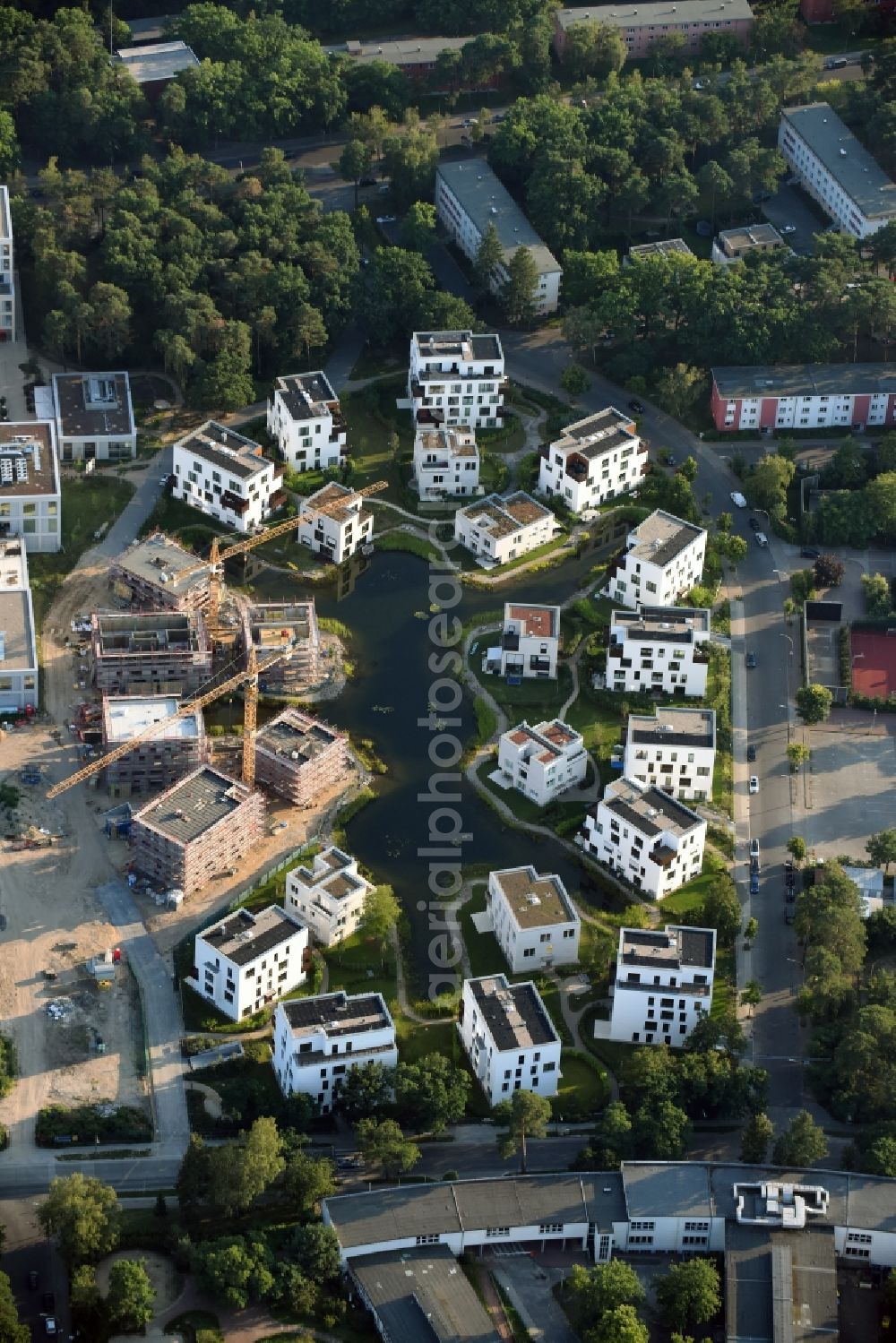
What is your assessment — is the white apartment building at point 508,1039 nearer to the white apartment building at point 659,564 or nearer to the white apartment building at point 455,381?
the white apartment building at point 659,564

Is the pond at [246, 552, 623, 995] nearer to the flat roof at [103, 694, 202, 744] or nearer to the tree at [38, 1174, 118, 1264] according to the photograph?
the flat roof at [103, 694, 202, 744]

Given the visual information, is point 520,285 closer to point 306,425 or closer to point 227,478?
point 306,425

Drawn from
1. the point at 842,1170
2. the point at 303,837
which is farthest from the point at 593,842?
the point at 842,1170

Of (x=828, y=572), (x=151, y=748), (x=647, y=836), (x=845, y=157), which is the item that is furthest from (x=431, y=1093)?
(x=845, y=157)

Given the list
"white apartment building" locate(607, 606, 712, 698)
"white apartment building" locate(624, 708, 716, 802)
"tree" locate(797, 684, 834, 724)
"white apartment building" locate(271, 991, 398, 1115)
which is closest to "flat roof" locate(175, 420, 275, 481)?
"white apartment building" locate(607, 606, 712, 698)

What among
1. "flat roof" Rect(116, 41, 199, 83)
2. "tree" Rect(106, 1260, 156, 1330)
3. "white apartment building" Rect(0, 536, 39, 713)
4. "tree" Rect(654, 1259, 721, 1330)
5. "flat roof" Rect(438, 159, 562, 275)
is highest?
"flat roof" Rect(116, 41, 199, 83)

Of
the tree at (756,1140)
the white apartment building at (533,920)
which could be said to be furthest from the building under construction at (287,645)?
the tree at (756,1140)
